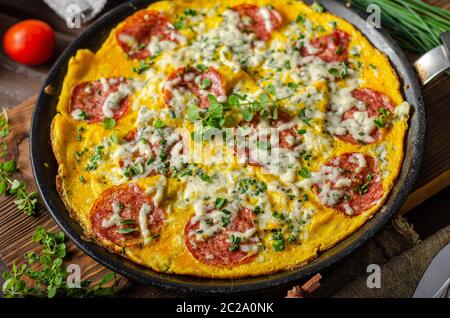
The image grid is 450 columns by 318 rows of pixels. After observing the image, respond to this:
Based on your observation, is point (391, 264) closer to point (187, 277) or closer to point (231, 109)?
point (187, 277)

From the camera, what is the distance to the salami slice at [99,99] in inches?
169

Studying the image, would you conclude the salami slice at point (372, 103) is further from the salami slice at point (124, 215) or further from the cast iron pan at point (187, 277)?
the salami slice at point (124, 215)

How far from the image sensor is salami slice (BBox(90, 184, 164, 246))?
379cm

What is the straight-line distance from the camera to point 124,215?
3867 mm

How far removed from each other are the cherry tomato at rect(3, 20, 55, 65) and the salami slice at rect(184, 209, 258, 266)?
2398mm

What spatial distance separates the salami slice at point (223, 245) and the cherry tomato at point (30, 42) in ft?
7.87

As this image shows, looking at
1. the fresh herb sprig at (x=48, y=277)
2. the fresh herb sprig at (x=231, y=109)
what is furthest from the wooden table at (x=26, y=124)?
the fresh herb sprig at (x=231, y=109)

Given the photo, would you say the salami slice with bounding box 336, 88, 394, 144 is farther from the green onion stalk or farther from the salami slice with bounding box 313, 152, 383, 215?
the green onion stalk

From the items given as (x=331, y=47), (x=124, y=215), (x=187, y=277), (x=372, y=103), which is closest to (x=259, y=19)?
(x=331, y=47)

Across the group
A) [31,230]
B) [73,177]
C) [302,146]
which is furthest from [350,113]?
[31,230]

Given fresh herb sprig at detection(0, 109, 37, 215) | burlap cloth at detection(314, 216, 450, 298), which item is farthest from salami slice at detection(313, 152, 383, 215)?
fresh herb sprig at detection(0, 109, 37, 215)

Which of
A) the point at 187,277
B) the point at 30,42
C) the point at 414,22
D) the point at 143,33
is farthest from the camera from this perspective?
the point at 30,42

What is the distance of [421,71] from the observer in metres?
4.36

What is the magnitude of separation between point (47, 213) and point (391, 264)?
2400 mm
